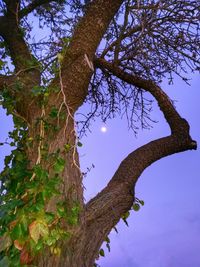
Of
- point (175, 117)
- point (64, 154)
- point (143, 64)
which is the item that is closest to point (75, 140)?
point (64, 154)

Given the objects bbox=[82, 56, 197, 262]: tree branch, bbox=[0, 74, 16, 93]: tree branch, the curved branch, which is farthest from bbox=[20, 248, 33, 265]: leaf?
the curved branch

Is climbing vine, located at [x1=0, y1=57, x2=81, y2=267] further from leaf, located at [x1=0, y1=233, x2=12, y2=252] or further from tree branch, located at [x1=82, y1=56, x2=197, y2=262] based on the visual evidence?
tree branch, located at [x1=82, y1=56, x2=197, y2=262]

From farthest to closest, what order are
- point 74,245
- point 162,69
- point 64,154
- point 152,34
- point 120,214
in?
point 162,69
point 152,34
point 120,214
point 64,154
point 74,245

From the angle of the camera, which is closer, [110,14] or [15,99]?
[15,99]

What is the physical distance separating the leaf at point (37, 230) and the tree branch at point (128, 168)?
519 millimetres

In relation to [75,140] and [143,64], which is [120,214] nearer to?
[75,140]

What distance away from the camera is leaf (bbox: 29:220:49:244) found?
77.9 inches

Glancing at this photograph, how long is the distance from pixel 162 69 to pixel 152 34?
47 centimetres

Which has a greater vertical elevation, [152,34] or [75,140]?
[152,34]

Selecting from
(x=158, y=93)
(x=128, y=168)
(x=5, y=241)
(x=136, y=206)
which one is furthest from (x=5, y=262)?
(x=158, y=93)

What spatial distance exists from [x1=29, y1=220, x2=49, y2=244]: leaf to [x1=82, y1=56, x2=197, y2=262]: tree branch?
1.70 ft

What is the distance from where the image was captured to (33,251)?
2027 mm

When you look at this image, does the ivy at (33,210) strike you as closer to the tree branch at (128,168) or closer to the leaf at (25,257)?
the leaf at (25,257)

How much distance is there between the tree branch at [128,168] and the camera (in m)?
2.62
